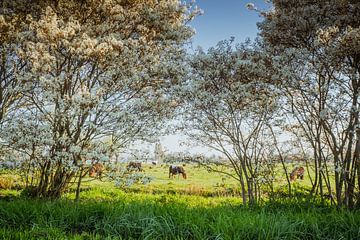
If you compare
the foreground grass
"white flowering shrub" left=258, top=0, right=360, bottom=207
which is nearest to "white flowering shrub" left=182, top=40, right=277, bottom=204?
"white flowering shrub" left=258, top=0, right=360, bottom=207

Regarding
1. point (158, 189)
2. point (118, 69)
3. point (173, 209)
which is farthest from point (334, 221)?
point (158, 189)

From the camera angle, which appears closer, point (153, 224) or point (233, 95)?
point (153, 224)

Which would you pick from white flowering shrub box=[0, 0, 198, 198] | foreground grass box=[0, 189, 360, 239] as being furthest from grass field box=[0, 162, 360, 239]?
white flowering shrub box=[0, 0, 198, 198]

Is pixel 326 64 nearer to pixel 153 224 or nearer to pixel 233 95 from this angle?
pixel 233 95

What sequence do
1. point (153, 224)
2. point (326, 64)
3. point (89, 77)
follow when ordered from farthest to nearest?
point (89, 77)
point (326, 64)
point (153, 224)

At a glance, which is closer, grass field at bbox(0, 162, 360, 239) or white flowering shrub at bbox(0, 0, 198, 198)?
grass field at bbox(0, 162, 360, 239)

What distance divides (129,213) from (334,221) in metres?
3.81

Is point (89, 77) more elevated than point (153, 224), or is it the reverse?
point (89, 77)

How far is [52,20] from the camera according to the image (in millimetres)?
8062

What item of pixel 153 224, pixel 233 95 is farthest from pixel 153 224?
pixel 233 95

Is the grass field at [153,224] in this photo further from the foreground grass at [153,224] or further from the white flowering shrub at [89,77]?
the white flowering shrub at [89,77]

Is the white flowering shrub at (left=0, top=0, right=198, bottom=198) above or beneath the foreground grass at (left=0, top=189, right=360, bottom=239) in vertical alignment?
above

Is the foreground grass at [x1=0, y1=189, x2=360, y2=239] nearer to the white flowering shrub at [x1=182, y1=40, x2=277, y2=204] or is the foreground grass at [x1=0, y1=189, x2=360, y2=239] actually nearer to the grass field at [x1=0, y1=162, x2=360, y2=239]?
the grass field at [x1=0, y1=162, x2=360, y2=239]

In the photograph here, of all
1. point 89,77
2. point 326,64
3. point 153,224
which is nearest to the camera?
point 153,224
